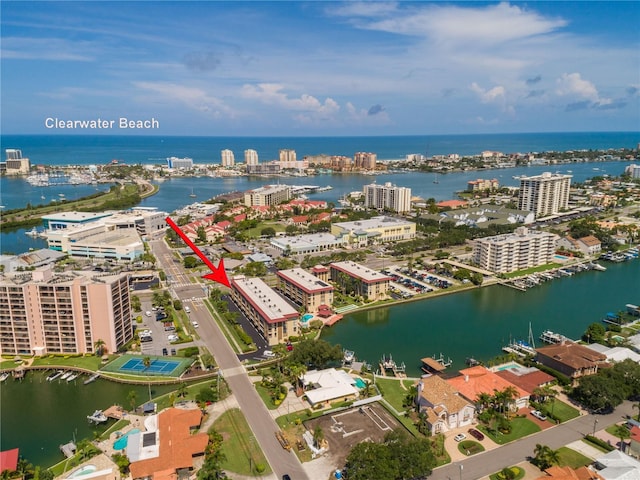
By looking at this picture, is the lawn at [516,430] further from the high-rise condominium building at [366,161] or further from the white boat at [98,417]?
the high-rise condominium building at [366,161]

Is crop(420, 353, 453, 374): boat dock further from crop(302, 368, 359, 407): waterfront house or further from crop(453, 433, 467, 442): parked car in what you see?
crop(453, 433, 467, 442): parked car

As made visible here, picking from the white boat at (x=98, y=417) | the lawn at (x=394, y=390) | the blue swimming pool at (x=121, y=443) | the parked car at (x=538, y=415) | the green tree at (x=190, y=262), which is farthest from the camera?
the green tree at (x=190, y=262)

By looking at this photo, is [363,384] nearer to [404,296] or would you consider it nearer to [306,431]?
[306,431]

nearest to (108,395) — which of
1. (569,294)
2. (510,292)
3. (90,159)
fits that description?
(510,292)

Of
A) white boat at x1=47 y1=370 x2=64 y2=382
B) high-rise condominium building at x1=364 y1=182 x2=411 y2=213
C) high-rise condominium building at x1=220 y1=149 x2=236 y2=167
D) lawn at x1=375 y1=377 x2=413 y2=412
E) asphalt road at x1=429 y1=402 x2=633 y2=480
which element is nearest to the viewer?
asphalt road at x1=429 y1=402 x2=633 y2=480

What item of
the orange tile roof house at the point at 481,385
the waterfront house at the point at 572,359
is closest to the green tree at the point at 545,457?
the orange tile roof house at the point at 481,385

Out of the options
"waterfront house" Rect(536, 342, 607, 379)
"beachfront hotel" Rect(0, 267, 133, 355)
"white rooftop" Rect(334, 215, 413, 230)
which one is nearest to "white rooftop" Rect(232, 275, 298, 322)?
"beachfront hotel" Rect(0, 267, 133, 355)
